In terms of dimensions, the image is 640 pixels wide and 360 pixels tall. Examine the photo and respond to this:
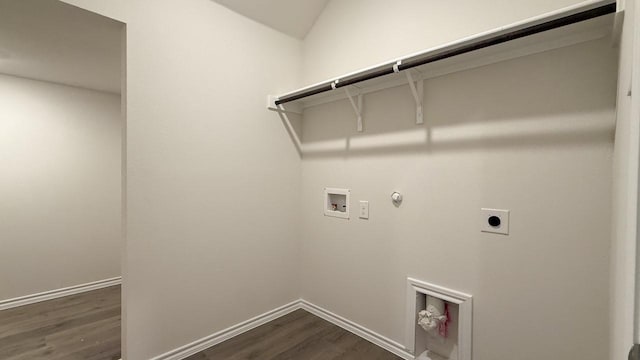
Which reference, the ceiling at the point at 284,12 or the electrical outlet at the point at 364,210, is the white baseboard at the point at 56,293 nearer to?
the electrical outlet at the point at 364,210

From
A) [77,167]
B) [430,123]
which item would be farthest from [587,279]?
[77,167]

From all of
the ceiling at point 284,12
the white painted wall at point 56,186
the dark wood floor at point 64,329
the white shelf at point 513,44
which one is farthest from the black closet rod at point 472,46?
the white painted wall at point 56,186

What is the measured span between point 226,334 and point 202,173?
3.84ft

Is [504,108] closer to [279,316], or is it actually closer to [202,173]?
[202,173]

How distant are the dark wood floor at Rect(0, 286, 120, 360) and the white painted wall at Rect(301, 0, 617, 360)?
1.68 meters

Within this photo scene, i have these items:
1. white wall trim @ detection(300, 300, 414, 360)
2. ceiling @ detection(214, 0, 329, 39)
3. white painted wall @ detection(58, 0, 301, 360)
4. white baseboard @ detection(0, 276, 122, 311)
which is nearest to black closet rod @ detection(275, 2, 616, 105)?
white painted wall @ detection(58, 0, 301, 360)

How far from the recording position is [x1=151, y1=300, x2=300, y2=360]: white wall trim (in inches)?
69.7

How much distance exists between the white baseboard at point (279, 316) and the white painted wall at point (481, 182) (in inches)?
3.0

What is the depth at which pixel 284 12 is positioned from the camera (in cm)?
221

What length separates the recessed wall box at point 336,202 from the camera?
2.13 meters

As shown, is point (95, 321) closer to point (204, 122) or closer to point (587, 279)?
point (204, 122)

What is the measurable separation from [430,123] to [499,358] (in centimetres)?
132

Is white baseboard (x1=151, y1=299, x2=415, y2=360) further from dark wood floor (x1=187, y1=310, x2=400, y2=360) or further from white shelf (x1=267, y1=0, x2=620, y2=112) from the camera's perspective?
white shelf (x1=267, y1=0, x2=620, y2=112)

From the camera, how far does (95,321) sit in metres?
2.28
